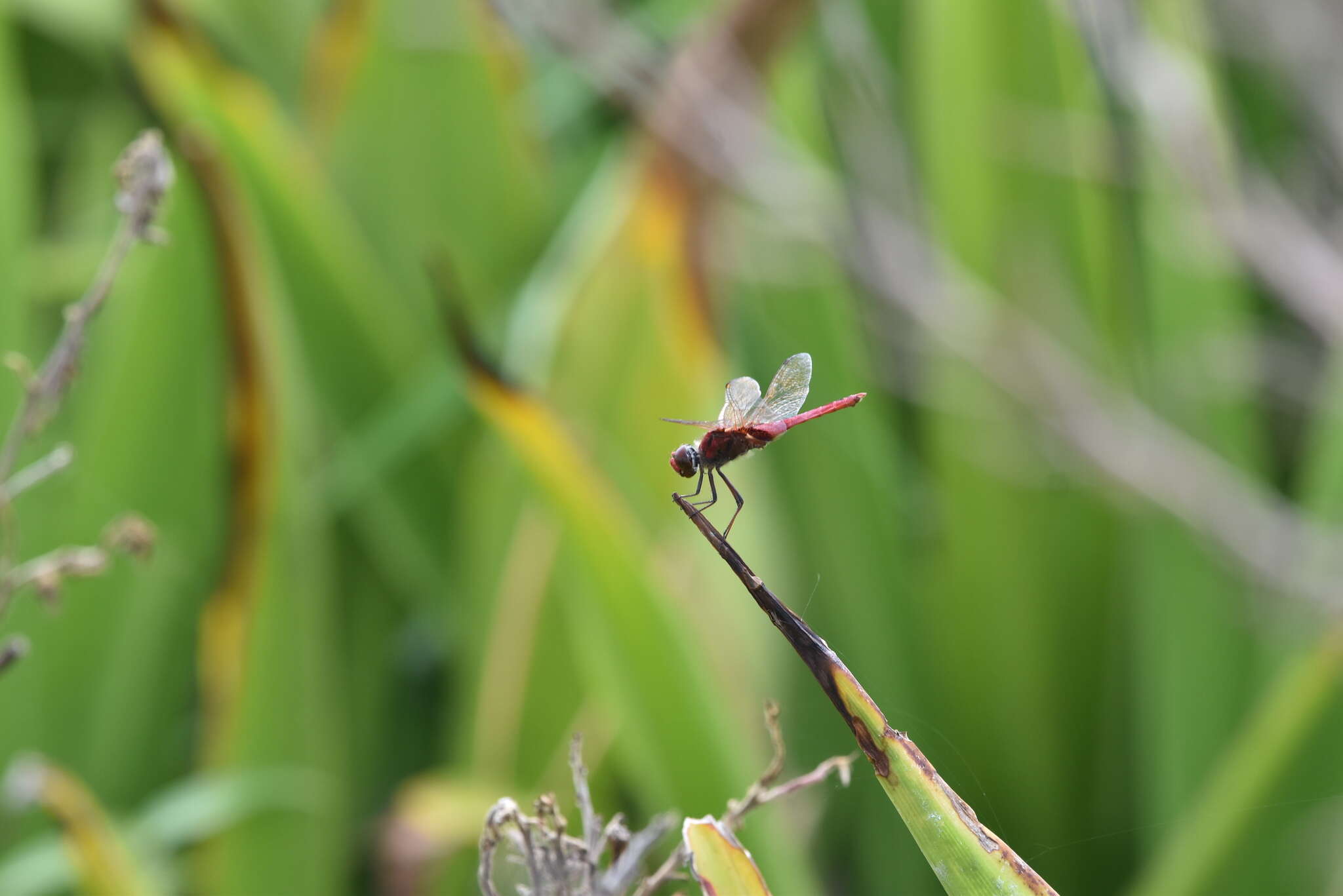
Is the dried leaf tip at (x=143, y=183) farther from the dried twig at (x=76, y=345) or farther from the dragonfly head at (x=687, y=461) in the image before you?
the dragonfly head at (x=687, y=461)

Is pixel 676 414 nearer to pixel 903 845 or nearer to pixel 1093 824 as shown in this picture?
pixel 903 845

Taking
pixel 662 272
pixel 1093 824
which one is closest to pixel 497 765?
pixel 662 272

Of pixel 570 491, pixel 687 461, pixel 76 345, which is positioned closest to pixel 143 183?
pixel 76 345

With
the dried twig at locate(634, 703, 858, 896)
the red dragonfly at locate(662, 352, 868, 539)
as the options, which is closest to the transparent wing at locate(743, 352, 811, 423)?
the red dragonfly at locate(662, 352, 868, 539)

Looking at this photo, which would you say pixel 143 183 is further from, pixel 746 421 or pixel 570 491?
pixel 570 491

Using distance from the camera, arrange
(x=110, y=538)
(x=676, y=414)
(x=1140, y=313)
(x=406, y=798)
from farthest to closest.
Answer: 1. (x=1140, y=313)
2. (x=676, y=414)
3. (x=406, y=798)
4. (x=110, y=538)

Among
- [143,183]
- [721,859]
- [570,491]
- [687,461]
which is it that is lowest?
[721,859]
